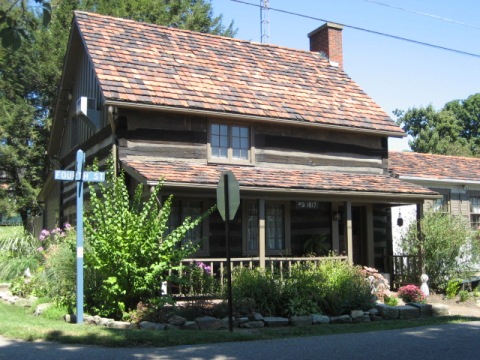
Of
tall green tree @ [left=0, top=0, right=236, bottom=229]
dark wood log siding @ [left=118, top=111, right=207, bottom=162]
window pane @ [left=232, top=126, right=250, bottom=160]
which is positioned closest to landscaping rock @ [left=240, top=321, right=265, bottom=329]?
dark wood log siding @ [left=118, top=111, right=207, bottom=162]

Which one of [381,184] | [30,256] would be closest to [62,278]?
[30,256]

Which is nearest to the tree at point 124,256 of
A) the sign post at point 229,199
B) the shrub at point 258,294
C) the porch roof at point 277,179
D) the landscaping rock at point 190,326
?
the landscaping rock at point 190,326

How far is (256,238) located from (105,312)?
238 inches

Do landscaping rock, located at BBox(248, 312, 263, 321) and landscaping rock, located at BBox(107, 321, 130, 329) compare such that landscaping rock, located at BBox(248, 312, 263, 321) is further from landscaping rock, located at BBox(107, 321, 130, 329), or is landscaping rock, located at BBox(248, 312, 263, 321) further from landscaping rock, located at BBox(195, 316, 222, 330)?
landscaping rock, located at BBox(107, 321, 130, 329)

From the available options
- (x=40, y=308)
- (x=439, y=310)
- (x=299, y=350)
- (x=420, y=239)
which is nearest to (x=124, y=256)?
(x=40, y=308)

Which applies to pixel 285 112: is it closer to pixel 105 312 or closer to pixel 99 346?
pixel 105 312

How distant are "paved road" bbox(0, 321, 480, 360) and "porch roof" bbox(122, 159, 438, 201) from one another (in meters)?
5.20

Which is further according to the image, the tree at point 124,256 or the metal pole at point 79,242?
the tree at point 124,256

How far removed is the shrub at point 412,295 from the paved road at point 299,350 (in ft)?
17.7

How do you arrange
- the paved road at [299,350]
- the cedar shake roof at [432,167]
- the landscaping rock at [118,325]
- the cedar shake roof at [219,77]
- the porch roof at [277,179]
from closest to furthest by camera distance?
the paved road at [299,350]
the landscaping rock at [118,325]
the porch roof at [277,179]
the cedar shake roof at [219,77]
the cedar shake roof at [432,167]

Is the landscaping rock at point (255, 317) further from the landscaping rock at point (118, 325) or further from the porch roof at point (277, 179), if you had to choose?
the porch roof at point (277, 179)

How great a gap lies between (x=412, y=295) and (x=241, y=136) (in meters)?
5.97

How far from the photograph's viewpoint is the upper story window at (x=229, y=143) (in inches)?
626

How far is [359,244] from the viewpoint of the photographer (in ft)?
60.3
